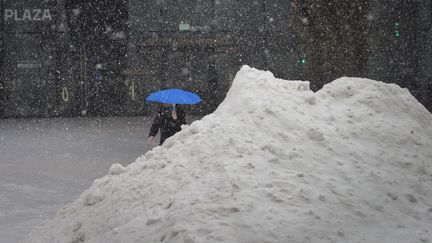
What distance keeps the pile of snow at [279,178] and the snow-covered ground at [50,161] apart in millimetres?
2068

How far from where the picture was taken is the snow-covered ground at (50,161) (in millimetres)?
7652

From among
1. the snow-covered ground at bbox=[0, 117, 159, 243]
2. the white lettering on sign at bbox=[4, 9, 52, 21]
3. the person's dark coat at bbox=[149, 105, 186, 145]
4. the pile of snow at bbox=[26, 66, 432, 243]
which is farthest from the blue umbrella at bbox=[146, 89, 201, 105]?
the white lettering on sign at bbox=[4, 9, 52, 21]

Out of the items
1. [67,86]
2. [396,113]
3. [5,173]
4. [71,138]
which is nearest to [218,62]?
[67,86]

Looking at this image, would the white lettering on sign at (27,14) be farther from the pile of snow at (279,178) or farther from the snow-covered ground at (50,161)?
the pile of snow at (279,178)

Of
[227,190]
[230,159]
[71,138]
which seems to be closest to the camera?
[227,190]

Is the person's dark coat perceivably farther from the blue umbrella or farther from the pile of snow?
the pile of snow

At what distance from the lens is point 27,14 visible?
26.2 meters

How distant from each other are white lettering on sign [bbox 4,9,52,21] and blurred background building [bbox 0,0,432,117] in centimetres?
4

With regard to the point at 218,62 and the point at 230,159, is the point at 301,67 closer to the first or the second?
the point at 218,62

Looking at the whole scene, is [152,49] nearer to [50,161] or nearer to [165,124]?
[50,161]

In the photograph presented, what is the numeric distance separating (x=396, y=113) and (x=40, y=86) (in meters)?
23.1

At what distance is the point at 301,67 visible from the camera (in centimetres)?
2595

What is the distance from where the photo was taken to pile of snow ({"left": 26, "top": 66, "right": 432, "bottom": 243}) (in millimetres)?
4188

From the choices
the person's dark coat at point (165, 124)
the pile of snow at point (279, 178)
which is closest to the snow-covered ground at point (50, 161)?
the person's dark coat at point (165, 124)
